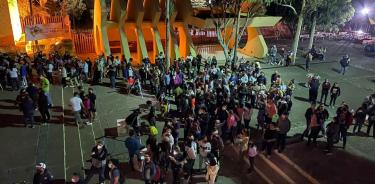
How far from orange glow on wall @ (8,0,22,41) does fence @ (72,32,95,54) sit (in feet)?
15.2

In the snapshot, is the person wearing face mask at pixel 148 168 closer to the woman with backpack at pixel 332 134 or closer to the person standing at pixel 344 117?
the woman with backpack at pixel 332 134

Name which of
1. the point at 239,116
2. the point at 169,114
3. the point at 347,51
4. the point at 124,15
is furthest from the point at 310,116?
the point at 347,51

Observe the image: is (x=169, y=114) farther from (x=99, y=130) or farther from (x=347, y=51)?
(x=347, y=51)

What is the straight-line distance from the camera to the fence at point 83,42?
87.7 feet

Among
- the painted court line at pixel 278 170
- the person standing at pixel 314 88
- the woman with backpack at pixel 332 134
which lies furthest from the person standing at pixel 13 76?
the person standing at pixel 314 88

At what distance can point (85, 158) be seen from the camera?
12.2 m

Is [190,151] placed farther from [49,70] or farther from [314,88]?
[49,70]

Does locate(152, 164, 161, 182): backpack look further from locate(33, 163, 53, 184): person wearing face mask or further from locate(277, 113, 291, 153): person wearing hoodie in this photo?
locate(277, 113, 291, 153): person wearing hoodie

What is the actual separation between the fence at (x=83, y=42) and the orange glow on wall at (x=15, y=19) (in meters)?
4.62

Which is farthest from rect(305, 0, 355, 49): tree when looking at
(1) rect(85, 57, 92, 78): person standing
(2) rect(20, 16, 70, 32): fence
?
(2) rect(20, 16, 70, 32): fence

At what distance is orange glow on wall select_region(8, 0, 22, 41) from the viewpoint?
26630 millimetres

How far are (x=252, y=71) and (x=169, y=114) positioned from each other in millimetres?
6077

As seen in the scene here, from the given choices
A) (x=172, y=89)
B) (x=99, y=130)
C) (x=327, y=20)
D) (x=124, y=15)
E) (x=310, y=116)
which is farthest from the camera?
(x=327, y=20)

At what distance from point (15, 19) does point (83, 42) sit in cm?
555
